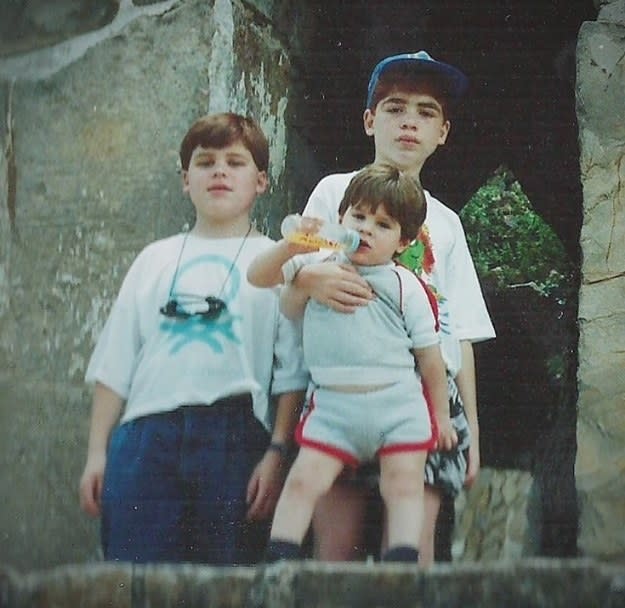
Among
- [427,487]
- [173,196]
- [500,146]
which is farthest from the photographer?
[500,146]

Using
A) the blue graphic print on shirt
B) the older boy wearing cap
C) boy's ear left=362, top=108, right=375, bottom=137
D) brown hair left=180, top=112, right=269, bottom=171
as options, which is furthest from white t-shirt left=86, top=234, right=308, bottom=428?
boy's ear left=362, top=108, right=375, bottom=137

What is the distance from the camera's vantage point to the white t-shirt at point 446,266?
3090 millimetres

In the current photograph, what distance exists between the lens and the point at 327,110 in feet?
11.1

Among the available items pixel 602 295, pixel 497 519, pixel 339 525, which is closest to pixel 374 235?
pixel 602 295

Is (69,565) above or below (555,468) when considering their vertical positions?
below

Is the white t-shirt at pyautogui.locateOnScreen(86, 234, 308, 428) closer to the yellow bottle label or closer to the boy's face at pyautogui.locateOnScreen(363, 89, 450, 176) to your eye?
the yellow bottle label

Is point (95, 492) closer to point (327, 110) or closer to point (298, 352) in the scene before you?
point (298, 352)

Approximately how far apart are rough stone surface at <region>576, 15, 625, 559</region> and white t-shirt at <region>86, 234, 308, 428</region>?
66 centimetres

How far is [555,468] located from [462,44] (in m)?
1.09

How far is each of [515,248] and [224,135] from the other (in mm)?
783

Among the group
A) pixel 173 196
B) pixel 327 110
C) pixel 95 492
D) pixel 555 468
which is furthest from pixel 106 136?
pixel 555 468

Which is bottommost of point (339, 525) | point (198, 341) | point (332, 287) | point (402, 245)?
point (339, 525)

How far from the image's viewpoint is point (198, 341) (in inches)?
122

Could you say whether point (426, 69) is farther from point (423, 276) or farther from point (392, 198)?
point (423, 276)
